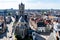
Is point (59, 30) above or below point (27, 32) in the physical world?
above

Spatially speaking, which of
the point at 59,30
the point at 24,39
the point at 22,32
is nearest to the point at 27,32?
the point at 22,32

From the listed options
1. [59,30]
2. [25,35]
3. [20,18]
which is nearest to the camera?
[59,30]

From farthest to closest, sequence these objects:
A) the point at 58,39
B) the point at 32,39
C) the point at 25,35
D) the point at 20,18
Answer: the point at 20,18, the point at 25,35, the point at 32,39, the point at 58,39

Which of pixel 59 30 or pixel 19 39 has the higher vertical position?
pixel 59 30

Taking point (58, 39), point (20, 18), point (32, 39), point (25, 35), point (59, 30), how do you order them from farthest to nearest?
point (20, 18) < point (25, 35) < point (32, 39) < point (59, 30) < point (58, 39)

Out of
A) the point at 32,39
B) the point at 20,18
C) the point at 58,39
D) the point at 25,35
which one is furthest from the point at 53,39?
the point at 20,18

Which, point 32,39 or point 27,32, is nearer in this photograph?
point 32,39

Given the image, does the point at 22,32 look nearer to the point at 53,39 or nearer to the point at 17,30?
the point at 17,30

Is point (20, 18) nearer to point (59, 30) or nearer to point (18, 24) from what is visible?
point (18, 24)

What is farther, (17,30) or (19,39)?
(17,30)
